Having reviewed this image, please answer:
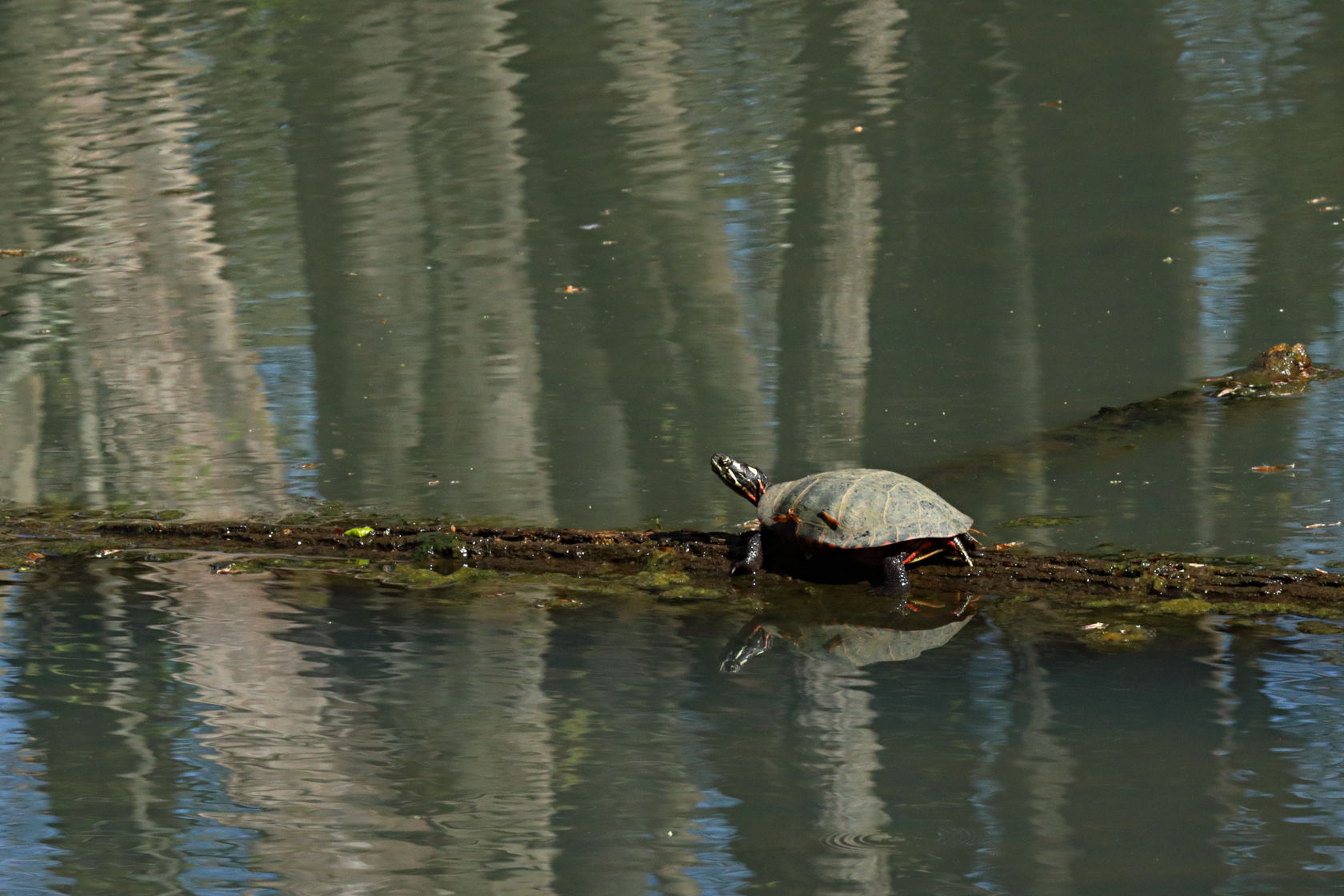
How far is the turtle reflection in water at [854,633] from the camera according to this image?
5.47 m

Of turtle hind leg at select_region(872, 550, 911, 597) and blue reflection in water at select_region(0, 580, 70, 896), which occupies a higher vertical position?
blue reflection in water at select_region(0, 580, 70, 896)

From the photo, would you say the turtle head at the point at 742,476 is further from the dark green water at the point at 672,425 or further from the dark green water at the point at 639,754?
the dark green water at the point at 639,754

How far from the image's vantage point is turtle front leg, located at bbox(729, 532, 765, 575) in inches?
238

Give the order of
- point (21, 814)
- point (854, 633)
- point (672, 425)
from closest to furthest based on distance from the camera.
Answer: point (21, 814) → point (854, 633) → point (672, 425)

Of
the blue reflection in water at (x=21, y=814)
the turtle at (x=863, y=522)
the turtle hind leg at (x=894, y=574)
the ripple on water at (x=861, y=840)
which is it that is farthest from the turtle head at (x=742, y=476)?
the blue reflection in water at (x=21, y=814)

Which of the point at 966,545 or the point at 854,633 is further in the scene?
the point at 966,545

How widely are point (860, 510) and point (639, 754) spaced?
1.60m

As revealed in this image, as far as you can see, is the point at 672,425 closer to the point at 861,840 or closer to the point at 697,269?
the point at 697,269

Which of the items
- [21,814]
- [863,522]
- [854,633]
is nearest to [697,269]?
[863,522]

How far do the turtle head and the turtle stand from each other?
22cm

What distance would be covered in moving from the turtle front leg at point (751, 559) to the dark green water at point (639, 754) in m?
0.22

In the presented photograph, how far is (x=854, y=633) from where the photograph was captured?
5.68 metres

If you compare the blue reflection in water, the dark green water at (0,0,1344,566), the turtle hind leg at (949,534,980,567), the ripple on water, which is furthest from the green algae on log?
the ripple on water

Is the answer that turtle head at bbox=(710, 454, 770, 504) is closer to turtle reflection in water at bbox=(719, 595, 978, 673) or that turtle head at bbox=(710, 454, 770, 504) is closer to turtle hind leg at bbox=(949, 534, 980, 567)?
turtle reflection in water at bbox=(719, 595, 978, 673)
